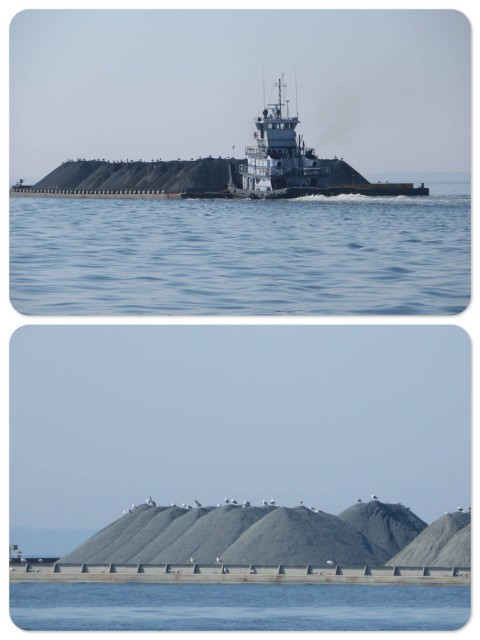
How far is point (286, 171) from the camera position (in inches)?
638

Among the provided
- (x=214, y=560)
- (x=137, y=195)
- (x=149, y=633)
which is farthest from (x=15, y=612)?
(x=137, y=195)

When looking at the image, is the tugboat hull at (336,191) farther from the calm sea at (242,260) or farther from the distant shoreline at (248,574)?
the distant shoreline at (248,574)

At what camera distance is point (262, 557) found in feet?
53.0

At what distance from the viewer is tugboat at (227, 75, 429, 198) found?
593 inches

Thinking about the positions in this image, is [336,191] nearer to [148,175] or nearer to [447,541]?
[148,175]

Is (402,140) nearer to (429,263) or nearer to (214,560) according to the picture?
(429,263)

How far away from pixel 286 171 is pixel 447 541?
11.2 ft

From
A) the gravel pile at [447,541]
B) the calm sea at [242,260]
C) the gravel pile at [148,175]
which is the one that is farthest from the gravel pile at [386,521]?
the gravel pile at [148,175]

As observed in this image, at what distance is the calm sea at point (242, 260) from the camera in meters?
14.4

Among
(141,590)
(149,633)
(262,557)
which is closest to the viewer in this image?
(149,633)

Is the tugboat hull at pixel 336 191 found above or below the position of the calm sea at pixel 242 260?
above

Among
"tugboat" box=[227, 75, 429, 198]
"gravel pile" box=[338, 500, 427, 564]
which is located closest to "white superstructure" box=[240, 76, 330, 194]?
"tugboat" box=[227, 75, 429, 198]

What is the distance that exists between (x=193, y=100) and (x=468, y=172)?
2.18 m

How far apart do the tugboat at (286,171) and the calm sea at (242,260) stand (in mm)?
225
